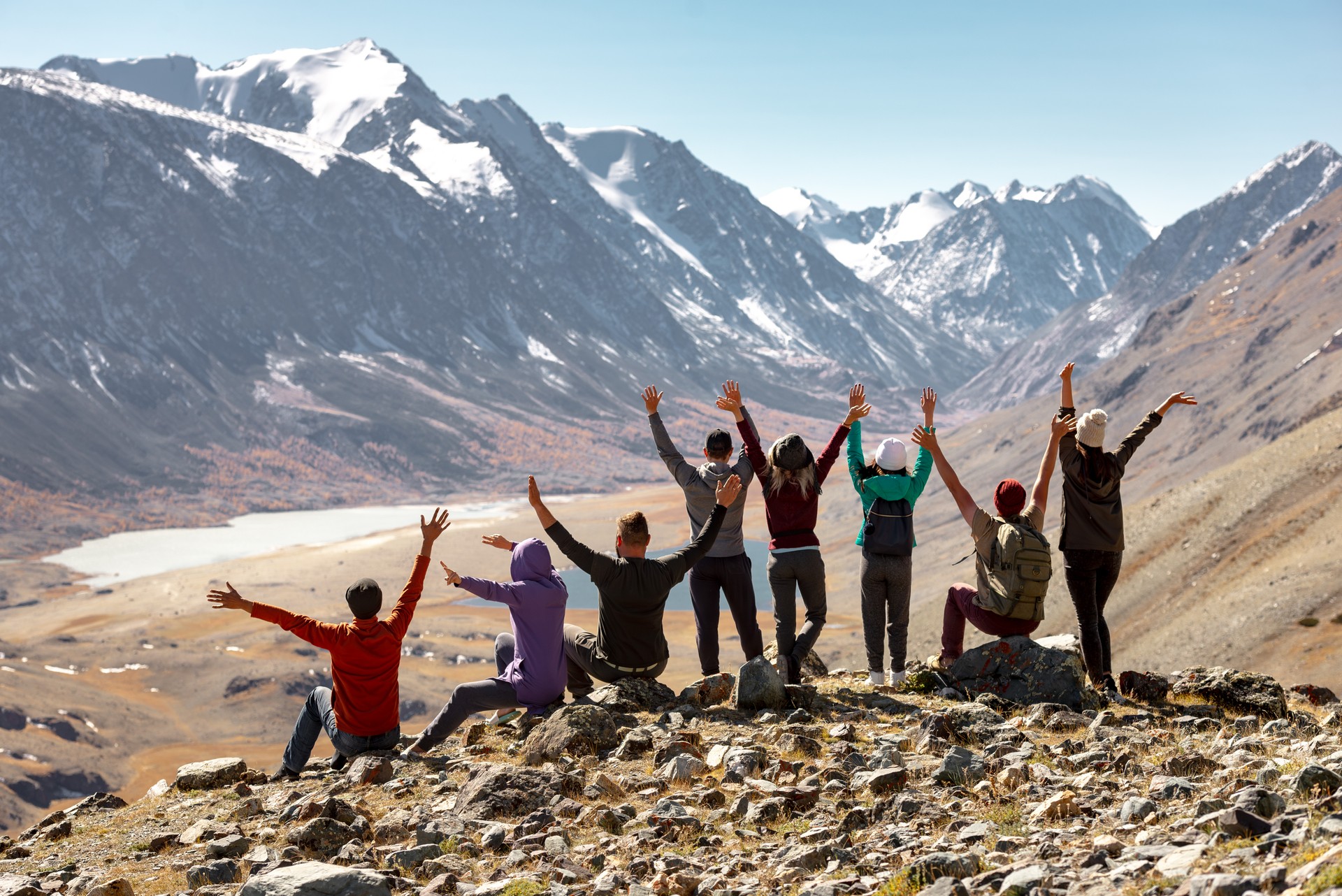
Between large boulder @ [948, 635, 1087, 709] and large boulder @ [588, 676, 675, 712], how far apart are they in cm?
371

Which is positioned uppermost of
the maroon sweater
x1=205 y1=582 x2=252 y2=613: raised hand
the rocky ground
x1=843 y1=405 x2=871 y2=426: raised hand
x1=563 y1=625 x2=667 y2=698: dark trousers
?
x1=843 y1=405 x2=871 y2=426: raised hand

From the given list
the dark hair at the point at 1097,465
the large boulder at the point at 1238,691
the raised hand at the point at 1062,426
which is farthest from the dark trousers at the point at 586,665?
the large boulder at the point at 1238,691

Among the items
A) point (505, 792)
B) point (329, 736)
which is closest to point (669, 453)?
point (505, 792)

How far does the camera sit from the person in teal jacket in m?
13.3

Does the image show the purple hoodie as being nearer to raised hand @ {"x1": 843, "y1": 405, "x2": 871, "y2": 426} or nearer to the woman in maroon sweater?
the woman in maroon sweater

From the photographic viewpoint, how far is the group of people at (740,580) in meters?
12.6

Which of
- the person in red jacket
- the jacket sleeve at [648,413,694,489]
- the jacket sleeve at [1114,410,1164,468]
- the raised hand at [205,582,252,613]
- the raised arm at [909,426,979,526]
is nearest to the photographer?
the raised hand at [205,582,252,613]

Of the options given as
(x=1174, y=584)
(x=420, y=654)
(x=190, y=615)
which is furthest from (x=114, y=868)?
(x=190, y=615)

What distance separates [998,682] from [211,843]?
8.88 metres

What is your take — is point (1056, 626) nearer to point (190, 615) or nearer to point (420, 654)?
point (420, 654)

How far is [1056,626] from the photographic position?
196 feet

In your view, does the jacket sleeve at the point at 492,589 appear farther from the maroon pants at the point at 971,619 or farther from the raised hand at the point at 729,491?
the maroon pants at the point at 971,619

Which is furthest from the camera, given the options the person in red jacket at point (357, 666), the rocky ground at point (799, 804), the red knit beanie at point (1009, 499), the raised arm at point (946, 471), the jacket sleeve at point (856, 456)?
the jacket sleeve at point (856, 456)

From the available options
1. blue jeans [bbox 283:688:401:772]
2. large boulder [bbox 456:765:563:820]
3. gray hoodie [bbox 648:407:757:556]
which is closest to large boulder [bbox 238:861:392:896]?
large boulder [bbox 456:765:563:820]
